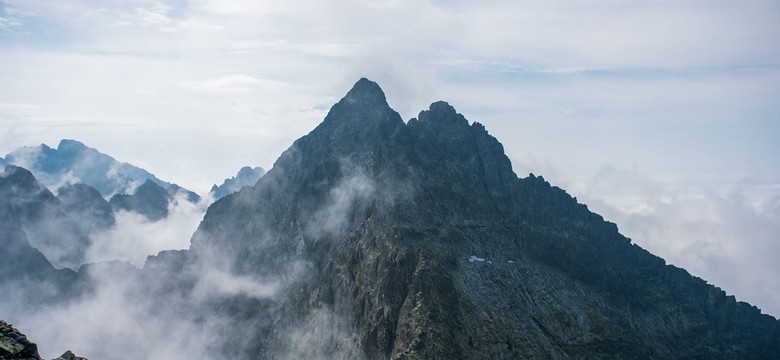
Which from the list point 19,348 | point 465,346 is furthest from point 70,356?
point 465,346

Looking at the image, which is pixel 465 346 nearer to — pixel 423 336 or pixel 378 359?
pixel 423 336

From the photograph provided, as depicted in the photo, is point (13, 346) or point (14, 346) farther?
point (14, 346)

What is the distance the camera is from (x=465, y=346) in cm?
19988

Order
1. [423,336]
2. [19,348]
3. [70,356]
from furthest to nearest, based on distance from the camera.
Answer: [423,336] → [70,356] → [19,348]

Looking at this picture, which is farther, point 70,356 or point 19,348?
point 70,356

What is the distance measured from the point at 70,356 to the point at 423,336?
12758cm

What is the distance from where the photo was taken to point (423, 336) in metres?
194

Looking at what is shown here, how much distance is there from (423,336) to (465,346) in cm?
1778

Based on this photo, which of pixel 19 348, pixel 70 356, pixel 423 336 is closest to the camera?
pixel 19 348

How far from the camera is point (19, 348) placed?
7531cm

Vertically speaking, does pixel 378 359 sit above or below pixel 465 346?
below

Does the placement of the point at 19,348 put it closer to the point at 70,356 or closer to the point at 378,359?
the point at 70,356

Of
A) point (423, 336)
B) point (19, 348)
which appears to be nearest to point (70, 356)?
point (19, 348)

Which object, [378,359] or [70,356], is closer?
[70,356]
